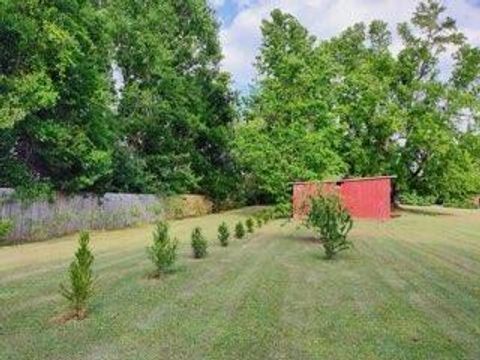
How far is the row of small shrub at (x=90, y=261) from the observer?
11438 millimetres

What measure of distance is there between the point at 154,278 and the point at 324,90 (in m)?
38.1

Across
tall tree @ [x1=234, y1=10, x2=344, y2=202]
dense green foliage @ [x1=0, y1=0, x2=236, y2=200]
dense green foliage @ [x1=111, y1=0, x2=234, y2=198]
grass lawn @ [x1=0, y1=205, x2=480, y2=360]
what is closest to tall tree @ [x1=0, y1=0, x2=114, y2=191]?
dense green foliage @ [x1=0, y1=0, x2=236, y2=200]

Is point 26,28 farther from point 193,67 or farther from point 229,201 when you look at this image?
point 229,201

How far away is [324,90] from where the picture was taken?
5159cm

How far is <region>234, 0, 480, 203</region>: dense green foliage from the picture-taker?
48.7 metres

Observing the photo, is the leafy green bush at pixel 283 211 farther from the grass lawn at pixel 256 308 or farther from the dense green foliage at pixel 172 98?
the grass lawn at pixel 256 308

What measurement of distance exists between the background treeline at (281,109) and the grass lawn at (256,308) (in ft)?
61.9

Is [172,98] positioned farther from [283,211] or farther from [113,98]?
[283,211]

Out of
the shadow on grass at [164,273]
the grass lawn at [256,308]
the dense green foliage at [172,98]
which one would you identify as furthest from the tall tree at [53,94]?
the shadow on grass at [164,273]

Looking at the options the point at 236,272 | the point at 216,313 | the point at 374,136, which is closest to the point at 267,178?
the point at 374,136

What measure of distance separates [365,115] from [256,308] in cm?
4488

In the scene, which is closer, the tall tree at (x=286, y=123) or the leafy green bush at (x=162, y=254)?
the leafy green bush at (x=162, y=254)

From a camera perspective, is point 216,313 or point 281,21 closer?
point 216,313

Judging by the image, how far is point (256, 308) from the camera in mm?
11961
